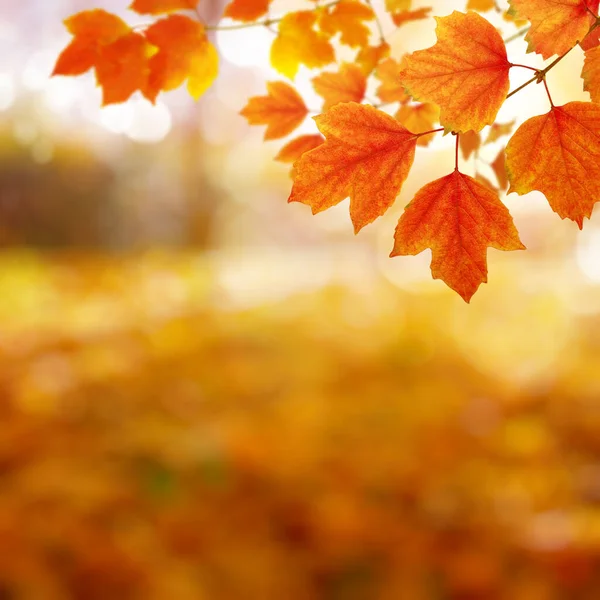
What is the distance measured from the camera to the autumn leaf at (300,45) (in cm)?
72

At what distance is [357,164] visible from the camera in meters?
0.48

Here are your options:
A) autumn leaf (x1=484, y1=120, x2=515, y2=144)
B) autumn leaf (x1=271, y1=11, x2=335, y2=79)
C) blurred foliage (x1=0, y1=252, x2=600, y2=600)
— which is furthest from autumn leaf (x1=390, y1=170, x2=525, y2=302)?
blurred foliage (x1=0, y1=252, x2=600, y2=600)

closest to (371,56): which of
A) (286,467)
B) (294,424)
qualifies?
(286,467)

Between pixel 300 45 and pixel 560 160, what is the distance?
0.36 m

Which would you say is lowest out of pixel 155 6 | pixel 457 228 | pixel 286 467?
pixel 286 467

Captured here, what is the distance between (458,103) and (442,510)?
2266 millimetres

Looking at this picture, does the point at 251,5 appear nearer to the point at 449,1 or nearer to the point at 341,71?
the point at 341,71

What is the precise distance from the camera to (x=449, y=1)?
852mm

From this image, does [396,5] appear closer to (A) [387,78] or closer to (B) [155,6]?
(A) [387,78]

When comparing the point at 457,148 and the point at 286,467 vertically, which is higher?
the point at 457,148

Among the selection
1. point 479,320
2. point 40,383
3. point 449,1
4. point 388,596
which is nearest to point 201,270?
point 479,320

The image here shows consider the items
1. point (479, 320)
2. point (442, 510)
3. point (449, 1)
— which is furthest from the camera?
point (479, 320)

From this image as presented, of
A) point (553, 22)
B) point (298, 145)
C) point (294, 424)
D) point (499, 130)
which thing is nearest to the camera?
point (553, 22)

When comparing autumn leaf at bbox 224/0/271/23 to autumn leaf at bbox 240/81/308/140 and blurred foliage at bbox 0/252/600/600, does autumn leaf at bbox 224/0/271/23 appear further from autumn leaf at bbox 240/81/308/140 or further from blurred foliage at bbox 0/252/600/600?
blurred foliage at bbox 0/252/600/600
